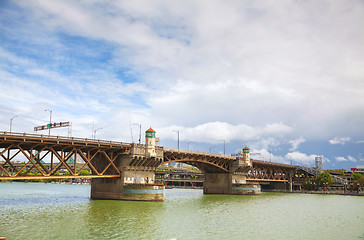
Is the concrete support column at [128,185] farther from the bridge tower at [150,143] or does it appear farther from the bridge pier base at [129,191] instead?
the bridge tower at [150,143]

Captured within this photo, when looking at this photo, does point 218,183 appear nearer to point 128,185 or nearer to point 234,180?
point 234,180

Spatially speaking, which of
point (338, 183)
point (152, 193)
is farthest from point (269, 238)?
point (338, 183)

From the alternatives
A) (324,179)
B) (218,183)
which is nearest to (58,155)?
(218,183)

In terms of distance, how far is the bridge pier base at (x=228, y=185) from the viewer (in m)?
106

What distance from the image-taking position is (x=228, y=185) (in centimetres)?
10975

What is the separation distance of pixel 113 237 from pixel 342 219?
35756 millimetres

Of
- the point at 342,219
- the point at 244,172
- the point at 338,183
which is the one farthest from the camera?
the point at 338,183

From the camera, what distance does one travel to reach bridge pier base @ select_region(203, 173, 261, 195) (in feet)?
A: 349

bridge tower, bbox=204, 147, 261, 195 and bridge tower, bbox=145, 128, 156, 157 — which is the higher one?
bridge tower, bbox=145, 128, 156, 157

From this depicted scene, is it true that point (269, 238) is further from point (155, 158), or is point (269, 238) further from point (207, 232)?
point (155, 158)

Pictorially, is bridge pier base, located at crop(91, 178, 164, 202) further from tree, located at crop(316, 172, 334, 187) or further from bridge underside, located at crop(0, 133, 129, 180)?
tree, located at crop(316, 172, 334, 187)

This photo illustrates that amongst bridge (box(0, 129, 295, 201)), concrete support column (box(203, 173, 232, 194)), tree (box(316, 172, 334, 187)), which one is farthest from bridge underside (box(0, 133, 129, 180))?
tree (box(316, 172, 334, 187))

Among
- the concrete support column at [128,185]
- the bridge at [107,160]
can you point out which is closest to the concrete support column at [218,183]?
the bridge at [107,160]

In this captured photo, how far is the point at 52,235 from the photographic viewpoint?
103ft
